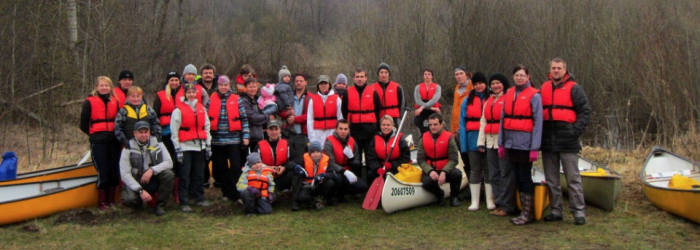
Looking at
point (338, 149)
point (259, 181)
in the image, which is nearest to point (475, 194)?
point (338, 149)

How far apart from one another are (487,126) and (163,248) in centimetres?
325

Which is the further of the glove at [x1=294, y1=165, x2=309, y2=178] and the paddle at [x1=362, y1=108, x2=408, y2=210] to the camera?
the glove at [x1=294, y1=165, x2=309, y2=178]

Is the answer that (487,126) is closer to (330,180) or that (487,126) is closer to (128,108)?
(330,180)

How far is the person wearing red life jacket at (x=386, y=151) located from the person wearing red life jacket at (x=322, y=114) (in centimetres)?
64

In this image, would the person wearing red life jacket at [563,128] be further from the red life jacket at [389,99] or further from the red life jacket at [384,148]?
the red life jacket at [389,99]

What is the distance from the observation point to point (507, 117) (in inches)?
207

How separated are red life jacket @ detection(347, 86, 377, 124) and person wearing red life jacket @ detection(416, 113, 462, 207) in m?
0.76

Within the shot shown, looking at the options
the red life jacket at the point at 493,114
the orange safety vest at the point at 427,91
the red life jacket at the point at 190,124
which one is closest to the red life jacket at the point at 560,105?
the red life jacket at the point at 493,114

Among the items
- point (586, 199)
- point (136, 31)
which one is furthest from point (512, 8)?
point (586, 199)

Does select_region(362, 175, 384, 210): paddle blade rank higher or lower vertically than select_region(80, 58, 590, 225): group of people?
lower

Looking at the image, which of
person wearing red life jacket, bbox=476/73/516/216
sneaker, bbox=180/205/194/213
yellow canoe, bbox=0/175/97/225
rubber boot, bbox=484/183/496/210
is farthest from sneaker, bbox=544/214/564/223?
yellow canoe, bbox=0/175/97/225

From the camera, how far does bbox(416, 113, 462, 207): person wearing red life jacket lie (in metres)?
6.06

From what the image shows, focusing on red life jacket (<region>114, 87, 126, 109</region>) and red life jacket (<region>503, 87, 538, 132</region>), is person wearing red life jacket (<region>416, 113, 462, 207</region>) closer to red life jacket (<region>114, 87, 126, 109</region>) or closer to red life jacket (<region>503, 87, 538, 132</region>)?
red life jacket (<region>503, 87, 538, 132</region>)

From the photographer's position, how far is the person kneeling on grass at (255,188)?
19.2 feet
